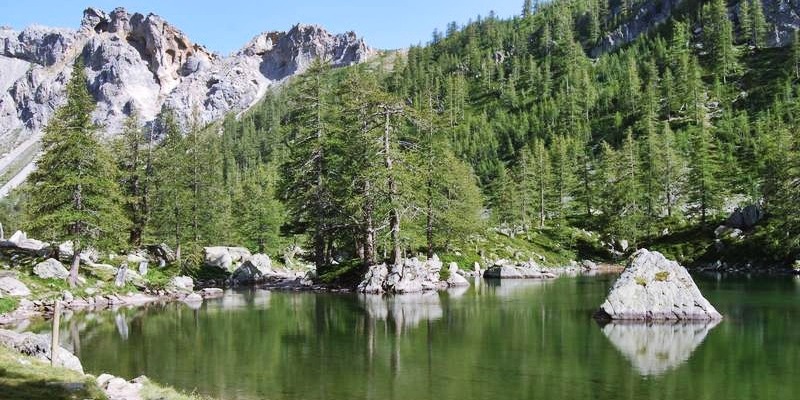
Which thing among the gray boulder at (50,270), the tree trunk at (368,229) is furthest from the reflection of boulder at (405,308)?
the gray boulder at (50,270)

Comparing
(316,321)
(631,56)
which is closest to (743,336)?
(316,321)

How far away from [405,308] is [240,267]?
2896cm

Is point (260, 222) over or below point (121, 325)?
over

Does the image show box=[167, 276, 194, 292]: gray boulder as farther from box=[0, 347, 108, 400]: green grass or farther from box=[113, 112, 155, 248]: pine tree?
box=[0, 347, 108, 400]: green grass

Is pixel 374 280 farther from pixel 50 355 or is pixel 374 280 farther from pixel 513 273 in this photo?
pixel 50 355

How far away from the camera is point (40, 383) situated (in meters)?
14.6

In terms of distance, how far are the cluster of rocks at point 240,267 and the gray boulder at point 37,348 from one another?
35416mm

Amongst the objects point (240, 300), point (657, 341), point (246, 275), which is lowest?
point (240, 300)

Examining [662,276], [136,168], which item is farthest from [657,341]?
[136,168]

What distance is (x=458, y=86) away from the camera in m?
198

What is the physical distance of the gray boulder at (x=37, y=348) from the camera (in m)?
19.6

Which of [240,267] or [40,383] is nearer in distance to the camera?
[40,383]

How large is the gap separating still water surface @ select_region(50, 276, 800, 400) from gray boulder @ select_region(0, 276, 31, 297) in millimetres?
5818

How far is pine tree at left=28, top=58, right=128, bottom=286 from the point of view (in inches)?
1719
